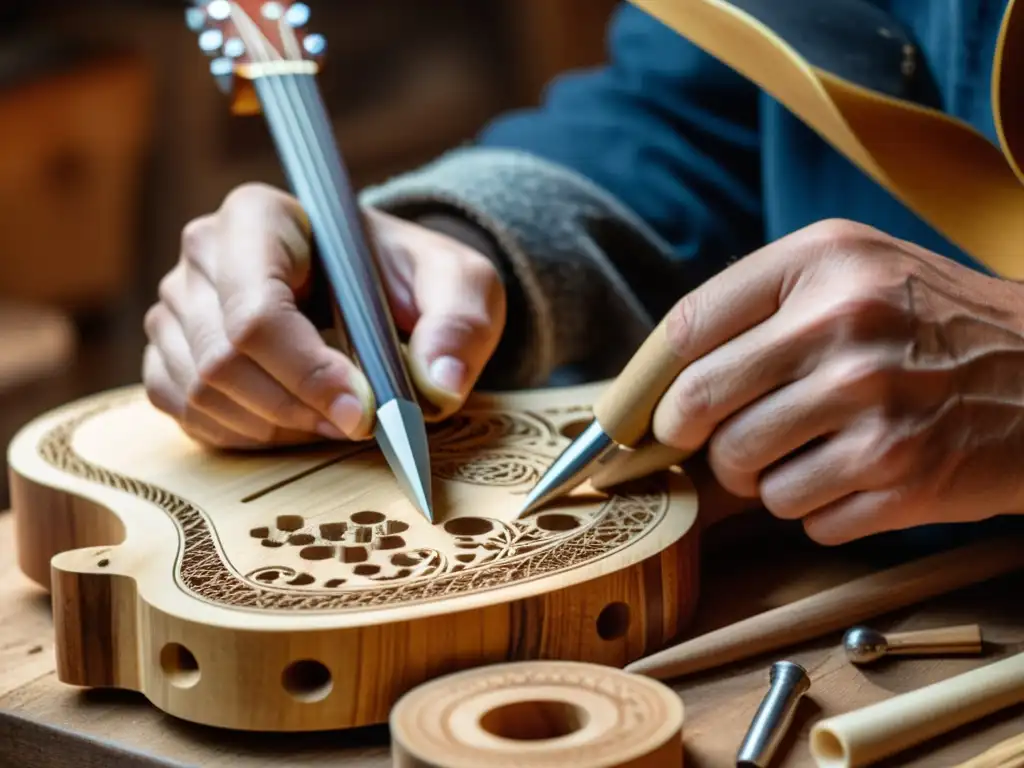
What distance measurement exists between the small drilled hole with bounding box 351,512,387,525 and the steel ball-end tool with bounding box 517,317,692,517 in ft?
0.27

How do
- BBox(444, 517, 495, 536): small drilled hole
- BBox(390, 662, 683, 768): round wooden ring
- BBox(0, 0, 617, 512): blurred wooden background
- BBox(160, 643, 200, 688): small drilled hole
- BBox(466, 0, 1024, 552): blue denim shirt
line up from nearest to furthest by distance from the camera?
BBox(390, 662, 683, 768): round wooden ring < BBox(160, 643, 200, 688): small drilled hole < BBox(444, 517, 495, 536): small drilled hole < BBox(466, 0, 1024, 552): blue denim shirt < BBox(0, 0, 617, 512): blurred wooden background

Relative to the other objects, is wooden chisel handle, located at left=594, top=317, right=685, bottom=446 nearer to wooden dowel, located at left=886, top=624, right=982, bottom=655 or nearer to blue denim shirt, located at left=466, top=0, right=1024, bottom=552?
wooden dowel, located at left=886, top=624, right=982, bottom=655

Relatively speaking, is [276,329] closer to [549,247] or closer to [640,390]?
[640,390]

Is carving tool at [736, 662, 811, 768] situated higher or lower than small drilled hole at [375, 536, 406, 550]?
lower

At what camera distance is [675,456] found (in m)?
0.79

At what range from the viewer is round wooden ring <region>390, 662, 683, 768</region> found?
1.82 feet

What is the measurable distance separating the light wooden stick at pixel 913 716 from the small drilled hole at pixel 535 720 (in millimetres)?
111

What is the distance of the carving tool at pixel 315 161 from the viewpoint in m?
0.84

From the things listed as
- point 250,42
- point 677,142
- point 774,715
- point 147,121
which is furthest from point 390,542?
point 147,121

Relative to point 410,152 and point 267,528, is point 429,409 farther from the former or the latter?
point 410,152

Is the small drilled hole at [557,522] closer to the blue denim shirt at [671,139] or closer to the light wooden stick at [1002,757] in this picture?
the light wooden stick at [1002,757]

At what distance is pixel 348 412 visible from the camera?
83cm

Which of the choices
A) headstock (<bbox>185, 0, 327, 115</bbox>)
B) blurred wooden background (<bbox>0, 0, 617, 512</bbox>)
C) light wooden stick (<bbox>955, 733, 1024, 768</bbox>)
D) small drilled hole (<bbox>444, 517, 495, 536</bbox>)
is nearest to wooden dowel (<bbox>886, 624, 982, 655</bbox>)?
light wooden stick (<bbox>955, 733, 1024, 768</bbox>)

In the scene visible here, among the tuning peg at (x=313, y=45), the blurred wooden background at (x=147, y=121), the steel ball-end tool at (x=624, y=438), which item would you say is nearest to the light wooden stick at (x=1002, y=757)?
the steel ball-end tool at (x=624, y=438)
